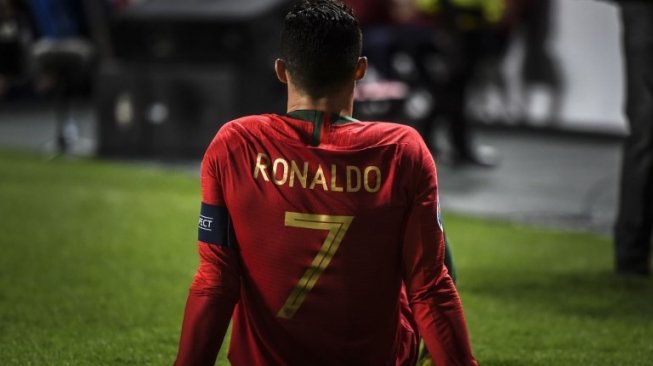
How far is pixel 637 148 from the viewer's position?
16.1 ft

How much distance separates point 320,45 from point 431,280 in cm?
55

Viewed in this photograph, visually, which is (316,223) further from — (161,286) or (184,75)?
(184,75)

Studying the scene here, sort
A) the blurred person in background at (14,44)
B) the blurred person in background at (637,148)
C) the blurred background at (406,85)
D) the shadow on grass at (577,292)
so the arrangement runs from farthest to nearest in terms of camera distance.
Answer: the blurred person in background at (14,44) → the blurred background at (406,85) → the blurred person in background at (637,148) → the shadow on grass at (577,292)

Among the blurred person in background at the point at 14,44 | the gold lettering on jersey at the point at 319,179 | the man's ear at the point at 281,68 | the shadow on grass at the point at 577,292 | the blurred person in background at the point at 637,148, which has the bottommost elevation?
the blurred person in background at the point at 14,44

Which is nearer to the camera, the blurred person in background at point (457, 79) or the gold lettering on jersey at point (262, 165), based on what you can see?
the gold lettering on jersey at point (262, 165)

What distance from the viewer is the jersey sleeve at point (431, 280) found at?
2414mm

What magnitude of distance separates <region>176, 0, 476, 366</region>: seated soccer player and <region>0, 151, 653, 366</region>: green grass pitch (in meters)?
1.11

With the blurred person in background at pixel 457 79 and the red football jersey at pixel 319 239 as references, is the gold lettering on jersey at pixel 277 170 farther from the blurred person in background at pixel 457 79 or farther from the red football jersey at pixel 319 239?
the blurred person in background at pixel 457 79

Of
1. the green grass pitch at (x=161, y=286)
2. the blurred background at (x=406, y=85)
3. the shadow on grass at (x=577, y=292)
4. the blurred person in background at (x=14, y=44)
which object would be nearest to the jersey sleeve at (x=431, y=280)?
the green grass pitch at (x=161, y=286)

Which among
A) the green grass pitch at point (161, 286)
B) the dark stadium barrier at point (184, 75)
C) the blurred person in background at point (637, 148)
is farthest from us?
the dark stadium barrier at point (184, 75)

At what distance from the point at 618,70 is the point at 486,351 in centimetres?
914

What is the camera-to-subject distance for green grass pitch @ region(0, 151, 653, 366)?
3732mm

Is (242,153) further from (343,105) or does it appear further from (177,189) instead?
(177,189)

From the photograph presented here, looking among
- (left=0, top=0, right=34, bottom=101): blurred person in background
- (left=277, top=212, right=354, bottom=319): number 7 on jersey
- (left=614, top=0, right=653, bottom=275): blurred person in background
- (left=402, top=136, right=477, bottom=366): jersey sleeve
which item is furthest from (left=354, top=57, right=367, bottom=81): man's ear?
(left=0, top=0, right=34, bottom=101): blurred person in background
